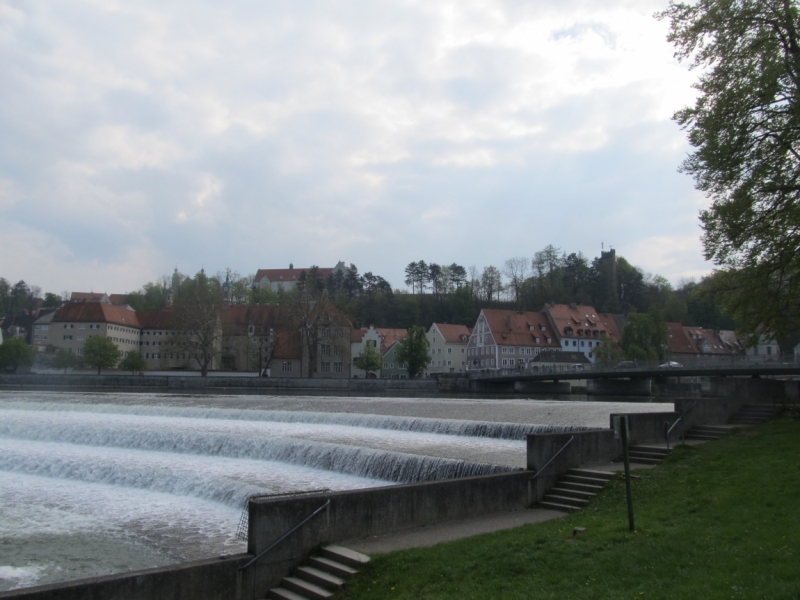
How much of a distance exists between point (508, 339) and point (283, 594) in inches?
3704

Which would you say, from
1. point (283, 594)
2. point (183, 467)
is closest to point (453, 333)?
point (183, 467)

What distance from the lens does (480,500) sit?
14562mm

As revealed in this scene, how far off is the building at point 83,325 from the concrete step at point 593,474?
99594mm

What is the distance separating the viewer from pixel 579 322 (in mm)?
110438

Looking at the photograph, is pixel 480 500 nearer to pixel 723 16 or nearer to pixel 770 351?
pixel 723 16

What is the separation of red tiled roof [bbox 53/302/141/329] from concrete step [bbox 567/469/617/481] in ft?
333

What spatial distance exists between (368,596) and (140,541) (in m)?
7.38

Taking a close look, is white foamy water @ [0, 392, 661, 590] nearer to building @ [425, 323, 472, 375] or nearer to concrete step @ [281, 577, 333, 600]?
concrete step @ [281, 577, 333, 600]

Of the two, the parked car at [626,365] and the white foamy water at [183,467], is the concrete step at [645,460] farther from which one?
the parked car at [626,365]

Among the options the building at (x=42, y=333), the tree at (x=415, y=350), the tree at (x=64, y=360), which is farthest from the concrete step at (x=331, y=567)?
the building at (x=42, y=333)

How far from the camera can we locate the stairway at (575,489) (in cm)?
1484

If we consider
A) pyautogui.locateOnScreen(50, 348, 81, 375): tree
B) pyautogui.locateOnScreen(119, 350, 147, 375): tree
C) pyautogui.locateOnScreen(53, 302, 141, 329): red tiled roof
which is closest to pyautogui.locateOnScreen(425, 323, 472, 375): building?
pyautogui.locateOnScreen(119, 350, 147, 375): tree

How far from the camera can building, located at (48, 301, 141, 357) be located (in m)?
105

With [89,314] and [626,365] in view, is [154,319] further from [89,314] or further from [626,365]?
[626,365]
